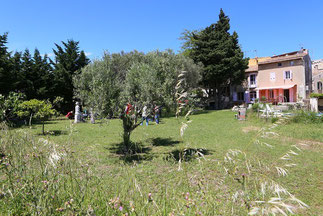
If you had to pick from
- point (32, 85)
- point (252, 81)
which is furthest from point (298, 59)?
point (32, 85)

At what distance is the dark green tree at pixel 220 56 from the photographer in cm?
3275

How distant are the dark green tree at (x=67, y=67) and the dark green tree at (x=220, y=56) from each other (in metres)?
18.3

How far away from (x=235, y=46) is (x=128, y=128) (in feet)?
105

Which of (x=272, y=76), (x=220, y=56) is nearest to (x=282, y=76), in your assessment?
(x=272, y=76)

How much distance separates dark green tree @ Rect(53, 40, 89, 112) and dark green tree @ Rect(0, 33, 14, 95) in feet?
23.4

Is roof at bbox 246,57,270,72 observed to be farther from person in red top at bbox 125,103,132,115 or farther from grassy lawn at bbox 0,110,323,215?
person in red top at bbox 125,103,132,115

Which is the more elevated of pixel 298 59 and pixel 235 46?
pixel 235 46

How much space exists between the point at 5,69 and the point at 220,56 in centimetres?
2808

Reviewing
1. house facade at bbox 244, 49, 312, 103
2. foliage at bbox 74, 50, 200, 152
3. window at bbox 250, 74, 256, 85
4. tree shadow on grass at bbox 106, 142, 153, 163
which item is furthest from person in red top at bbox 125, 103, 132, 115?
window at bbox 250, 74, 256, 85

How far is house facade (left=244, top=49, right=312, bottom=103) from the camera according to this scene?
3359 centimetres

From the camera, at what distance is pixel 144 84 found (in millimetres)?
8008

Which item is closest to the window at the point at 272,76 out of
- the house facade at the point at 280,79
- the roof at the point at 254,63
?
the house facade at the point at 280,79

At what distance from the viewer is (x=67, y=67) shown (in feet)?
90.1

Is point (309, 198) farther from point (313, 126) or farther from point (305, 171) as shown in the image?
point (313, 126)
